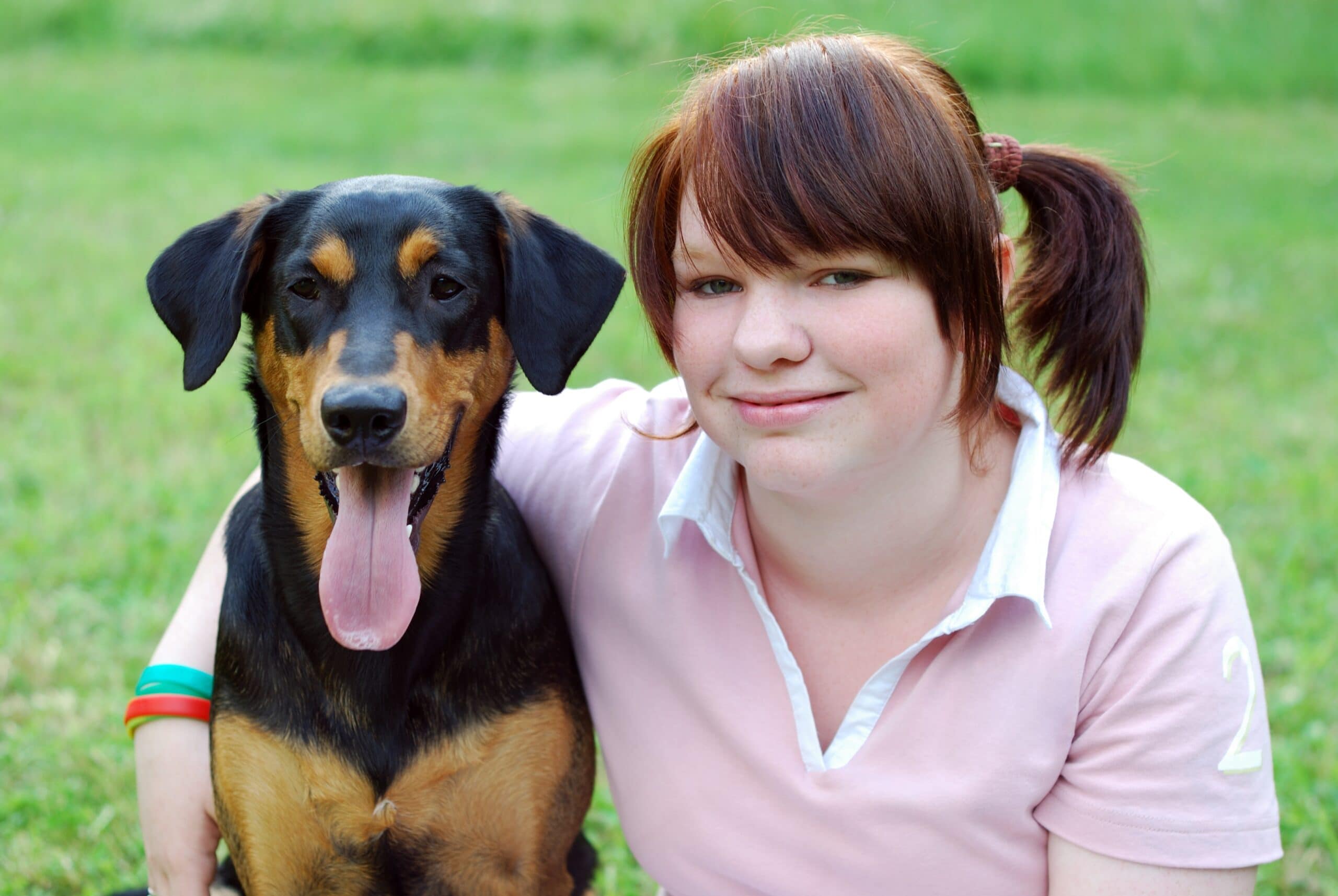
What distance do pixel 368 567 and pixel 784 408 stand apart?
0.80 m

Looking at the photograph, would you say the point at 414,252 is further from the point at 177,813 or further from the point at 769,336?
the point at 177,813

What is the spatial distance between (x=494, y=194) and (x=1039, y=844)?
1.62 meters

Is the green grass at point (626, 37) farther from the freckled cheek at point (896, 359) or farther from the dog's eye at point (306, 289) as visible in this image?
the freckled cheek at point (896, 359)

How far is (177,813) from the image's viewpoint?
256cm

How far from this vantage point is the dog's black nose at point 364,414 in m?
2.10

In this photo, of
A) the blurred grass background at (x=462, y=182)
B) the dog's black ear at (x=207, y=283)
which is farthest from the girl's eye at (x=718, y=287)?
the dog's black ear at (x=207, y=283)

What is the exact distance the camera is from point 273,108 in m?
11.9

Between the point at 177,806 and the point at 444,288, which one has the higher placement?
the point at 444,288

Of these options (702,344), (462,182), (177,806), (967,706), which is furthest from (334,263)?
(462,182)

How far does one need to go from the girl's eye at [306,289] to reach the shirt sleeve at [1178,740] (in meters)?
1.55

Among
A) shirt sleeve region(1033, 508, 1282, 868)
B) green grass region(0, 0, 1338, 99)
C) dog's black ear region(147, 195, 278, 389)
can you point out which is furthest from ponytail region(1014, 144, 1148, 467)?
green grass region(0, 0, 1338, 99)

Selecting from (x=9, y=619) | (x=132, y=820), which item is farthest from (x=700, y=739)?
(x=9, y=619)

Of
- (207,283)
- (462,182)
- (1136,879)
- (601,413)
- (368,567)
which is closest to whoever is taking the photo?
(1136,879)

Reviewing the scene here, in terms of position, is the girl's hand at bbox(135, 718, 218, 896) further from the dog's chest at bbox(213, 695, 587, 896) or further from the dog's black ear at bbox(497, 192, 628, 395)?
the dog's black ear at bbox(497, 192, 628, 395)
